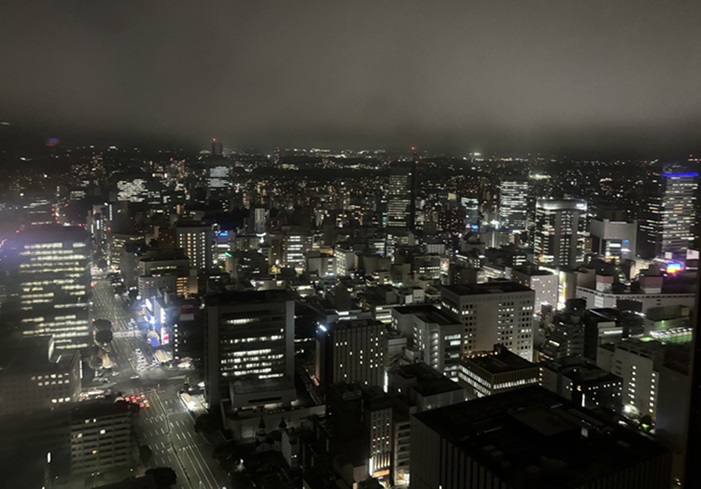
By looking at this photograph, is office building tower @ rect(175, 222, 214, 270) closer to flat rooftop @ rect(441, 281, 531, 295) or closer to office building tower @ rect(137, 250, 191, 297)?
office building tower @ rect(137, 250, 191, 297)

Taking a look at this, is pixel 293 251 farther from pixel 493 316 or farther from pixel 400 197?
pixel 493 316

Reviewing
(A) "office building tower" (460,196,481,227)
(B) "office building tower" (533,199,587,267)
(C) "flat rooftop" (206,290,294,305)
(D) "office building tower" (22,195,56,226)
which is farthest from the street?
(A) "office building tower" (460,196,481,227)

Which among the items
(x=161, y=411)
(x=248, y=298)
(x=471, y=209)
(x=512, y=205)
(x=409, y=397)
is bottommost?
(x=161, y=411)

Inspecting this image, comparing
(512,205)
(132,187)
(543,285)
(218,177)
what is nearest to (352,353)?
(543,285)

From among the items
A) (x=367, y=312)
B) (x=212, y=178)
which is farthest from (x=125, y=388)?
(x=212, y=178)

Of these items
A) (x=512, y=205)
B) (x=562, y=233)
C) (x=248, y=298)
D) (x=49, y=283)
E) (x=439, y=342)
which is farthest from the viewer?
(x=512, y=205)
